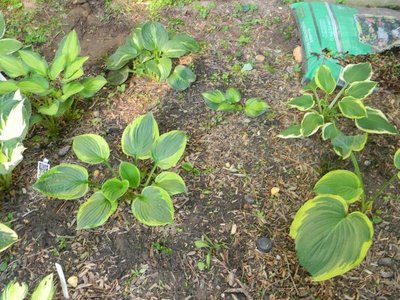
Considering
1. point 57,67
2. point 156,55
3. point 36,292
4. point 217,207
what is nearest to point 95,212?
point 36,292

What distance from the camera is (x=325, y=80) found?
A: 1.93m

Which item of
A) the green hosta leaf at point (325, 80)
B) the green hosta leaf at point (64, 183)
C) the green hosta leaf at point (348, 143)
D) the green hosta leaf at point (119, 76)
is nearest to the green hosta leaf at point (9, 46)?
the green hosta leaf at point (119, 76)

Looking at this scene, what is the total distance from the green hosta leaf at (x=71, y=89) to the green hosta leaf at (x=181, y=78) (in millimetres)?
473

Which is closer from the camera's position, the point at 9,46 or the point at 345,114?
the point at 345,114

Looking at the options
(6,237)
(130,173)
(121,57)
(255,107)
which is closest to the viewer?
(6,237)

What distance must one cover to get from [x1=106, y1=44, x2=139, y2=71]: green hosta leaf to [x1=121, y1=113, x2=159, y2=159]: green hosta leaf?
53 cm

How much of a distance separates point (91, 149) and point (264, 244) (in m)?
0.81

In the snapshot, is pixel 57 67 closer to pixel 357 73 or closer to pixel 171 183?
pixel 171 183

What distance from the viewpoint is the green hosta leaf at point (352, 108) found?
1.80m

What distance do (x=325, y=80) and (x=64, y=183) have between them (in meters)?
1.24

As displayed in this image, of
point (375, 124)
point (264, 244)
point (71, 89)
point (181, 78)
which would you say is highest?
point (71, 89)

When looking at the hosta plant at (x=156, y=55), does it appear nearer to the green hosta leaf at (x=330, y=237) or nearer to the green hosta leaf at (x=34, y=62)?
the green hosta leaf at (x=34, y=62)

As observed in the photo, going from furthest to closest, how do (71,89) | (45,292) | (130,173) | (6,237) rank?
(71,89) < (130,173) < (6,237) < (45,292)

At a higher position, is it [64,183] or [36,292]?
[64,183]
